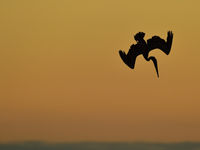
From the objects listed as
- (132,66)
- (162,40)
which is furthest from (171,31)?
(132,66)

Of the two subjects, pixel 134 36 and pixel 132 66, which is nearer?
pixel 134 36

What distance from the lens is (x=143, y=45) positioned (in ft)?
88.0

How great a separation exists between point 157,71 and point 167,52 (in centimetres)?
116

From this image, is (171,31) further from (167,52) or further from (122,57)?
(122,57)

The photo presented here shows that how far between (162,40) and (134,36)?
1614mm

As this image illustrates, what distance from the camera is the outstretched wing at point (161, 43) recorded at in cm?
2673

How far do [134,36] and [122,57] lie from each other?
228 cm

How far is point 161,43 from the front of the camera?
26.9 meters

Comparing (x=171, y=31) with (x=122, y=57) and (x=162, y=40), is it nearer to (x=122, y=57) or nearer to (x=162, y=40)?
(x=162, y=40)

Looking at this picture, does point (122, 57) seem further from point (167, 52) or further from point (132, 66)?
point (167, 52)

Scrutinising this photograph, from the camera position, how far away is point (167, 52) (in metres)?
26.9

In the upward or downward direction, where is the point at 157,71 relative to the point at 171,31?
downward

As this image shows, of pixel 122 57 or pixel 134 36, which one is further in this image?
pixel 122 57

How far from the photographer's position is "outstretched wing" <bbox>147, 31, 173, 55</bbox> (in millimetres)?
26734
